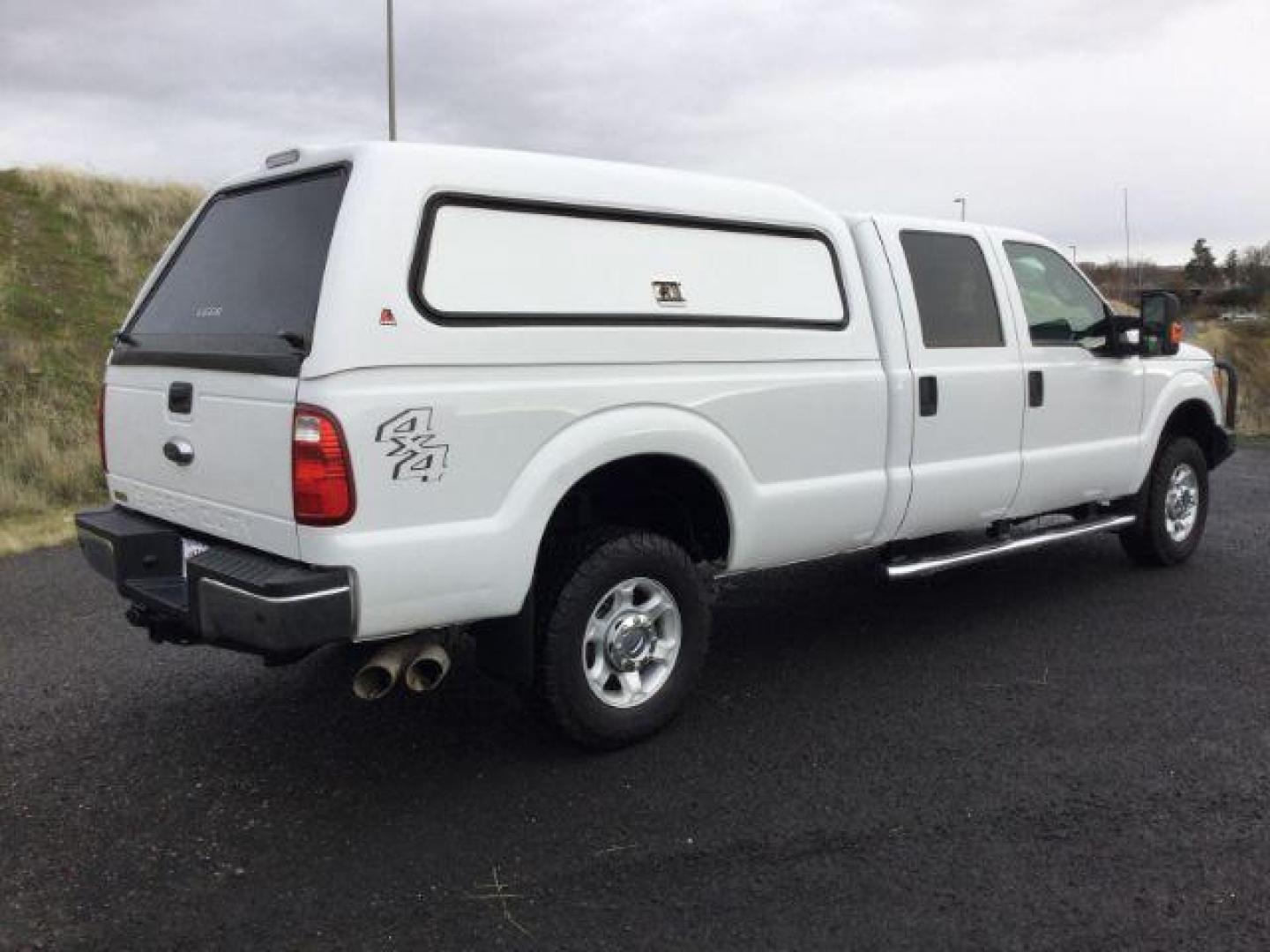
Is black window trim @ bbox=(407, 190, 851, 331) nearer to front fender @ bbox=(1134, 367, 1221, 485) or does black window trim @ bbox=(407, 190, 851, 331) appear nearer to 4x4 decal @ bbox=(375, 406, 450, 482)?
4x4 decal @ bbox=(375, 406, 450, 482)

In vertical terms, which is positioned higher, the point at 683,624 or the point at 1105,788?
the point at 683,624

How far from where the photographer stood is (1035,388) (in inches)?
213

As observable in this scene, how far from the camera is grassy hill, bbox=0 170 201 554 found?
9852 millimetres

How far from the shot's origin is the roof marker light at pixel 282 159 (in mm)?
3816

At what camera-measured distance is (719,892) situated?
9.99 feet

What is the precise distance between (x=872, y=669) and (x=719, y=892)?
208 centimetres

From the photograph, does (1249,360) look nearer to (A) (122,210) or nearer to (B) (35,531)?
(A) (122,210)

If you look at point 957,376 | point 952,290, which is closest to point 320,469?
point 957,376

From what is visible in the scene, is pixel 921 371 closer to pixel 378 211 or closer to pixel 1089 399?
pixel 1089 399

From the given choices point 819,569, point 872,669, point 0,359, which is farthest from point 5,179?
point 872,669

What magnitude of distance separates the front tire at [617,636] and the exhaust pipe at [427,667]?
348 millimetres

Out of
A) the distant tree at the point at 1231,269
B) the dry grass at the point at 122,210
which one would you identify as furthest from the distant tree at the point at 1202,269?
the dry grass at the point at 122,210

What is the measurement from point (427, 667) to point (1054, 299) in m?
3.94

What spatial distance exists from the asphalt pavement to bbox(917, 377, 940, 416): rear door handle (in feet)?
3.81
